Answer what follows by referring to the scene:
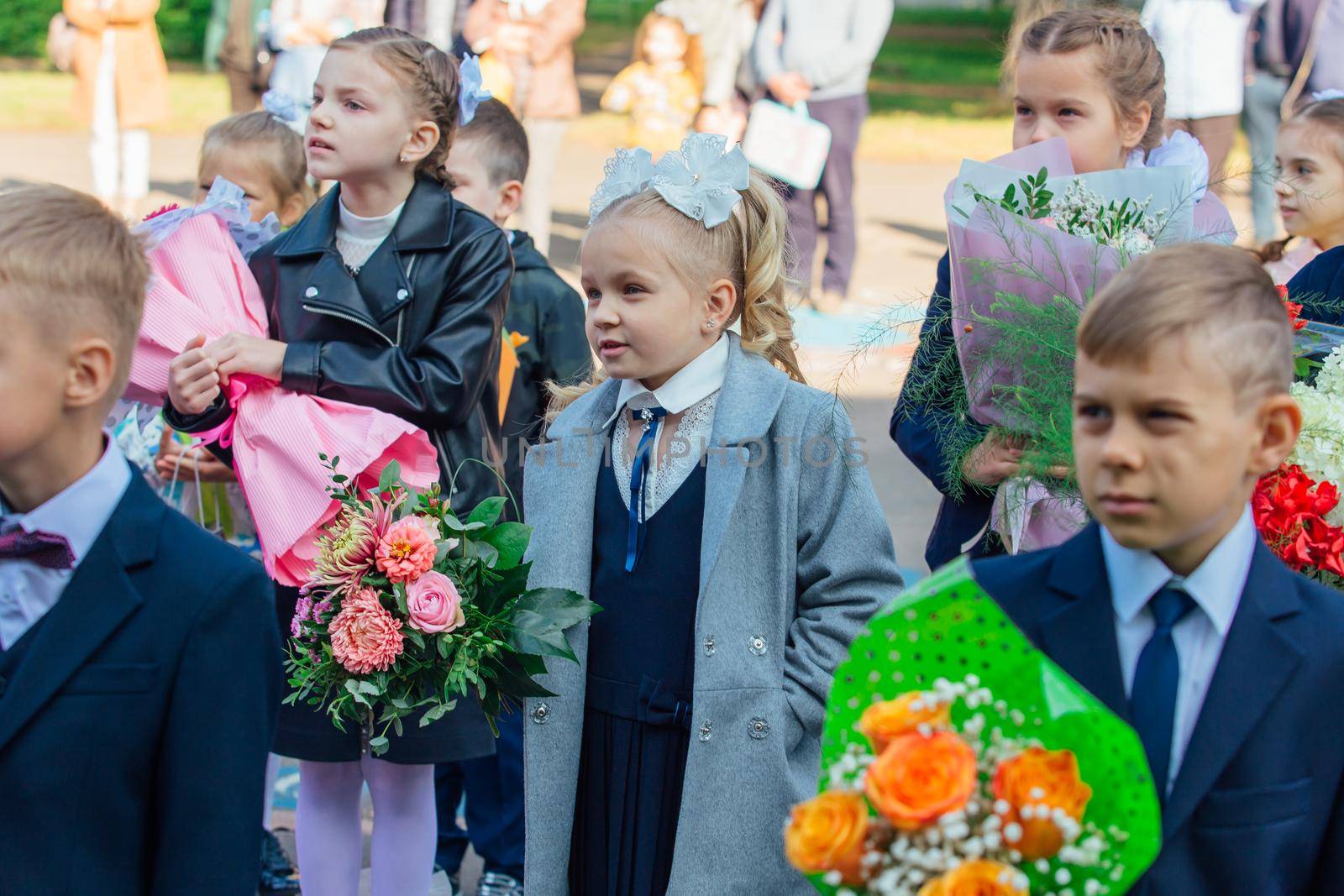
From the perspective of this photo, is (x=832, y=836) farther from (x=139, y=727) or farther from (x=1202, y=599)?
(x=139, y=727)

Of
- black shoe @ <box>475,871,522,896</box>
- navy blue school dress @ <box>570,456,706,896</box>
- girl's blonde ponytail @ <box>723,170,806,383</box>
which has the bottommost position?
black shoe @ <box>475,871,522,896</box>

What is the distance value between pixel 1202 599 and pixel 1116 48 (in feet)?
6.05

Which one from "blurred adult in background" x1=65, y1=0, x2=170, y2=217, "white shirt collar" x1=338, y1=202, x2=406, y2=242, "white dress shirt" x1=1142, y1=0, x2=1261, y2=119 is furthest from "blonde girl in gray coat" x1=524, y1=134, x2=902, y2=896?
"blurred adult in background" x1=65, y1=0, x2=170, y2=217

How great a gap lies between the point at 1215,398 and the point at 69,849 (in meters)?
1.57

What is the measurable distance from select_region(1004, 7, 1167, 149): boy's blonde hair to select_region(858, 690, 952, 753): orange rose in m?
2.06

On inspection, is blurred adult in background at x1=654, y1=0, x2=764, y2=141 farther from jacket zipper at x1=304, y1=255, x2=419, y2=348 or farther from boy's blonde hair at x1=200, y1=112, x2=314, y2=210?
jacket zipper at x1=304, y1=255, x2=419, y2=348

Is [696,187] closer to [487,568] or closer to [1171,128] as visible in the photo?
[487,568]

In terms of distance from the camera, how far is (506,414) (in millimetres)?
4320

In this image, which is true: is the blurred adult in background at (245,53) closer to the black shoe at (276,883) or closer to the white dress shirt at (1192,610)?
the black shoe at (276,883)

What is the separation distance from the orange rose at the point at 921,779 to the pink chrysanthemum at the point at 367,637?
4.53ft

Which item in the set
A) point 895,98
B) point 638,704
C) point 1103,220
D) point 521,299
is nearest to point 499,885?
point 638,704

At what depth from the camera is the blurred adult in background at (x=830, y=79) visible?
33.7ft

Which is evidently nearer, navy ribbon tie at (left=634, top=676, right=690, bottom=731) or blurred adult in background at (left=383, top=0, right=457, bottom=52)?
navy ribbon tie at (left=634, top=676, right=690, bottom=731)

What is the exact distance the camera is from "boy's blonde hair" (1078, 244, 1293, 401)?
187 cm
